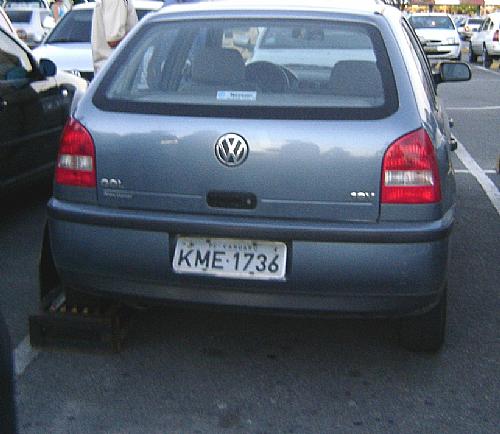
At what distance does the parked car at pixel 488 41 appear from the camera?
2611cm

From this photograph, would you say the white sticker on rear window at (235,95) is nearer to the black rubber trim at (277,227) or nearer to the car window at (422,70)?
the black rubber trim at (277,227)

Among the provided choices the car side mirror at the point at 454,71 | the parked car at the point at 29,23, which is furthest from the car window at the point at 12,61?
the parked car at the point at 29,23

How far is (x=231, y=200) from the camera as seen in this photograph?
3549mm

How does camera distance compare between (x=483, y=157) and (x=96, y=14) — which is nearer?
(x=96, y=14)

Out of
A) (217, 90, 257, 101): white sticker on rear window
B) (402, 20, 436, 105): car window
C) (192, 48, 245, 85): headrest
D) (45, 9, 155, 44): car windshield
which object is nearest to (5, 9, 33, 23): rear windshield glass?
(45, 9, 155, 44): car windshield

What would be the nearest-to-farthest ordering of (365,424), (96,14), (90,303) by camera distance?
(365,424) < (90,303) < (96,14)

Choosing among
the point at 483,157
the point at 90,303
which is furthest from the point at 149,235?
the point at 483,157

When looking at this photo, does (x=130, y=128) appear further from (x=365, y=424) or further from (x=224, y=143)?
(x=365, y=424)

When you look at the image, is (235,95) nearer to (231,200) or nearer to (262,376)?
(231,200)

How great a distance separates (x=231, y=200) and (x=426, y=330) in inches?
42.2

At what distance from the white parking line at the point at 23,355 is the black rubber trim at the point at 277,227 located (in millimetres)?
736

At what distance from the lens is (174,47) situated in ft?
14.7

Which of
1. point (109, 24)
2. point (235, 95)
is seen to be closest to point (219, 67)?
point (235, 95)

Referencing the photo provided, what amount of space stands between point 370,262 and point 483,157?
21.4 ft
